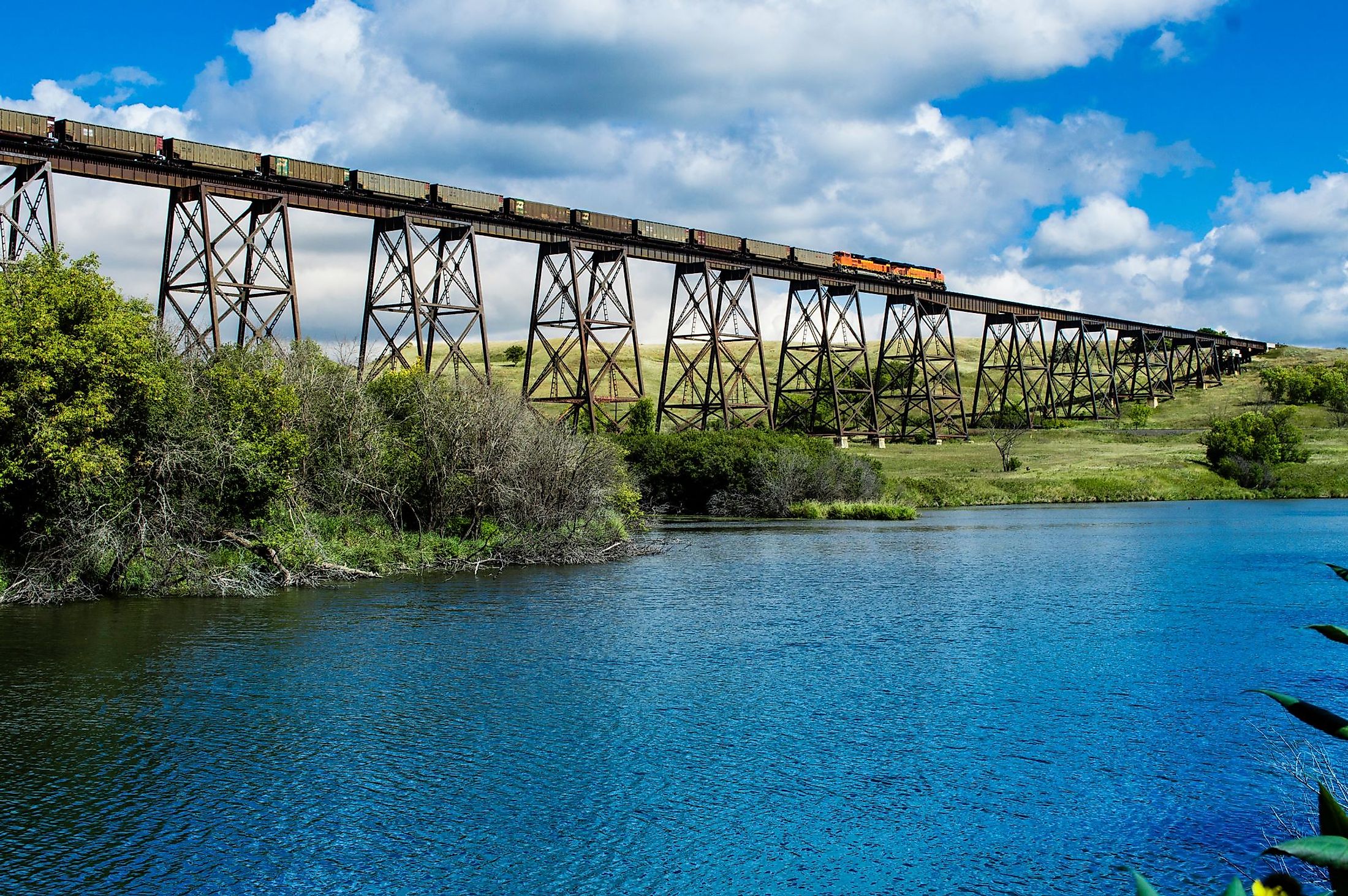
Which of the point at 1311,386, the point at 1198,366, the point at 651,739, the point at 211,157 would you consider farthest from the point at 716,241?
the point at 1198,366

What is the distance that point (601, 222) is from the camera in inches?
1822

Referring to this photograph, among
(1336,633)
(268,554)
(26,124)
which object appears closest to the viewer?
(1336,633)

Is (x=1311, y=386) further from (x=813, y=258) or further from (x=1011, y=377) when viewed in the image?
(x=813, y=258)

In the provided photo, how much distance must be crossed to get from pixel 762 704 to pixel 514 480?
1599 centimetres

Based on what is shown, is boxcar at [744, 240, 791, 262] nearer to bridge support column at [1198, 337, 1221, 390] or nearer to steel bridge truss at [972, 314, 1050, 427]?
steel bridge truss at [972, 314, 1050, 427]

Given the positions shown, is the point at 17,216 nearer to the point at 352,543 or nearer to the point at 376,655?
the point at 352,543

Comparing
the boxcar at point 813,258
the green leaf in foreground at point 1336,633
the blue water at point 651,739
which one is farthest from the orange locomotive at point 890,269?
the green leaf in foreground at point 1336,633

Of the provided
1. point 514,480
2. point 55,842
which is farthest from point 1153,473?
point 55,842

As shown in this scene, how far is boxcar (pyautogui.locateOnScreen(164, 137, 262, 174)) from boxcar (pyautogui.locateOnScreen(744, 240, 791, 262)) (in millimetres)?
25445

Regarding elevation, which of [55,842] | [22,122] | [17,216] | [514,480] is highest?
[22,122]

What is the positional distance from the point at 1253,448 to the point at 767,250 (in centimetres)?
2998

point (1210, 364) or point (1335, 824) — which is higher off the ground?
point (1210, 364)

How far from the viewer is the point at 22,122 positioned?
1144 inches

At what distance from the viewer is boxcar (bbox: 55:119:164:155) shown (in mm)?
29922
